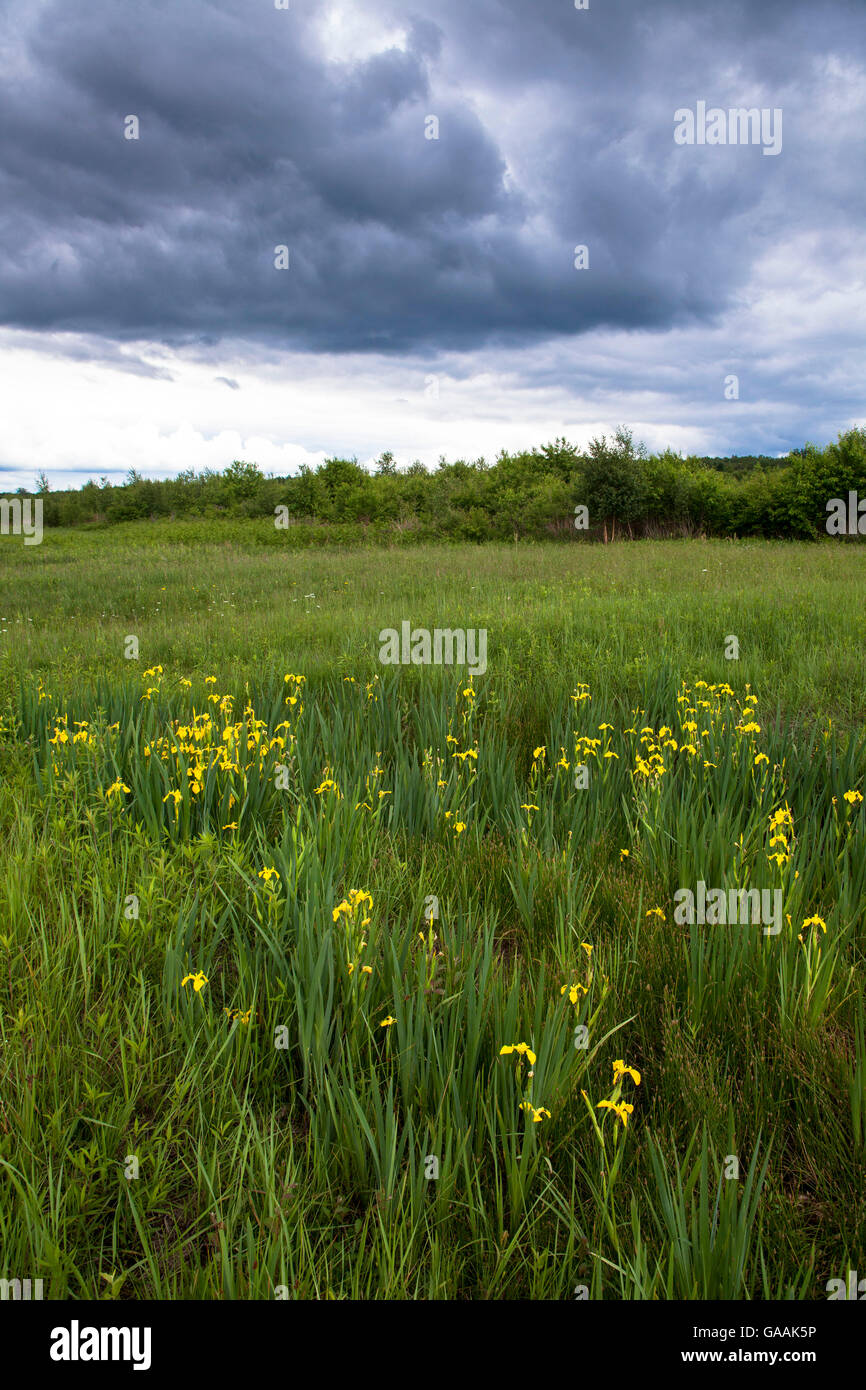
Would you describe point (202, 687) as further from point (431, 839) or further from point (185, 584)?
point (185, 584)

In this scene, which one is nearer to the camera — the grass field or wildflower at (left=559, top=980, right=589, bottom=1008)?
the grass field

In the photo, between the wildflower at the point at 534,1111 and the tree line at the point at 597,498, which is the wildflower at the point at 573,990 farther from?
the tree line at the point at 597,498

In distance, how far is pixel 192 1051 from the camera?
2.10 metres

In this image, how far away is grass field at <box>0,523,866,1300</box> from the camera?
1690mm

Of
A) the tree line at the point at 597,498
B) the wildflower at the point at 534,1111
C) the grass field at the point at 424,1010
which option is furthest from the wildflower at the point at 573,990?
the tree line at the point at 597,498

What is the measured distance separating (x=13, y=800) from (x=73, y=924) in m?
1.52

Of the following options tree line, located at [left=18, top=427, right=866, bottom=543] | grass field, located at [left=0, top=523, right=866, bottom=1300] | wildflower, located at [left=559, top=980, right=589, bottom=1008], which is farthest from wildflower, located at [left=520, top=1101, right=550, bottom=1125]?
tree line, located at [left=18, top=427, right=866, bottom=543]

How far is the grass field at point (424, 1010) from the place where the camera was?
169 cm

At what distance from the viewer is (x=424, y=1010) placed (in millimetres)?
2100

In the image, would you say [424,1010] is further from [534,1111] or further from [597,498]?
[597,498]

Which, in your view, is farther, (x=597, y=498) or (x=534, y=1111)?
(x=597, y=498)

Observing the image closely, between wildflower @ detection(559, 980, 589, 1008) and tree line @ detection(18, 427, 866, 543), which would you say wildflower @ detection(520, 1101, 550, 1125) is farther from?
tree line @ detection(18, 427, 866, 543)

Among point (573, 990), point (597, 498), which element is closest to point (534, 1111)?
point (573, 990)

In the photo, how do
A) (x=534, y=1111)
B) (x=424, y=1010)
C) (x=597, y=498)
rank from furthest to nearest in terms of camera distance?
(x=597, y=498) → (x=424, y=1010) → (x=534, y=1111)
